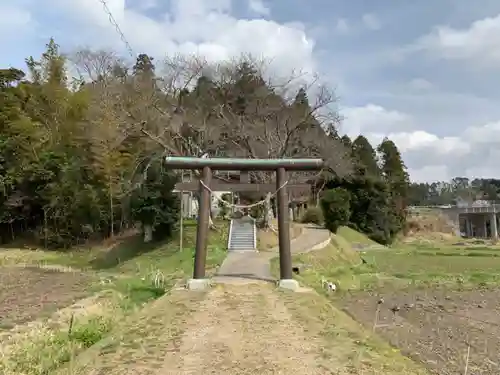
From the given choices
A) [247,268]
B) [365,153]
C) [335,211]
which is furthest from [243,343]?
[365,153]

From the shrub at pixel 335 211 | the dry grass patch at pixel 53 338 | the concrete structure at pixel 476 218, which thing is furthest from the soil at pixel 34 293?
the concrete structure at pixel 476 218

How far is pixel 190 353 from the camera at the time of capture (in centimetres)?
455

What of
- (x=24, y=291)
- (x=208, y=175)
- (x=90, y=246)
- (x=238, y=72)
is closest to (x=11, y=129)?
(x=90, y=246)

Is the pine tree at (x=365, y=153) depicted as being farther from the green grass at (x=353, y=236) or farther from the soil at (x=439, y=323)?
the soil at (x=439, y=323)

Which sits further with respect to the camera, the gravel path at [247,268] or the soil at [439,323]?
the gravel path at [247,268]

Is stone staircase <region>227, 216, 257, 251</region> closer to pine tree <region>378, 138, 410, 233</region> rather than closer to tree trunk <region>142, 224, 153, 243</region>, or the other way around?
tree trunk <region>142, 224, 153, 243</region>

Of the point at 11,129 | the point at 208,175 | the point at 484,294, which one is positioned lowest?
the point at 484,294

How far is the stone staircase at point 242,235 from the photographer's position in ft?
59.9

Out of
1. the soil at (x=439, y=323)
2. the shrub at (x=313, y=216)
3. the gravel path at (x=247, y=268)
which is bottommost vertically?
the soil at (x=439, y=323)

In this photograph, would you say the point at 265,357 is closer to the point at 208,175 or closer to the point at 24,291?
the point at 208,175

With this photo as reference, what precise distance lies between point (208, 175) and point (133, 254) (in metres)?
13.0

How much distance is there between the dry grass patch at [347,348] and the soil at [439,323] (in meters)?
0.44

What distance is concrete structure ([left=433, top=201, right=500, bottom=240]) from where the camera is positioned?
4734 centimetres

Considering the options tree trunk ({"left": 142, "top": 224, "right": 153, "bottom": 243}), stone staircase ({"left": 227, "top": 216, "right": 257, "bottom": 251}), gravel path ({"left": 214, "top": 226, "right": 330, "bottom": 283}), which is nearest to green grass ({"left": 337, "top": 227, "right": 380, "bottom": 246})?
stone staircase ({"left": 227, "top": 216, "right": 257, "bottom": 251})
